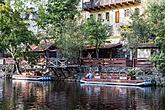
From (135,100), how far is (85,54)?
39.3 metres

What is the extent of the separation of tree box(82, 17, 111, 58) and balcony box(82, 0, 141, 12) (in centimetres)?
773

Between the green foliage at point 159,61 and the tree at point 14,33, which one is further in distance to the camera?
the tree at point 14,33

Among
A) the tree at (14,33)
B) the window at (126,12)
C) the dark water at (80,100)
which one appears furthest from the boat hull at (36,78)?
the dark water at (80,100)

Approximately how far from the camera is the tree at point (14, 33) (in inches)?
2995

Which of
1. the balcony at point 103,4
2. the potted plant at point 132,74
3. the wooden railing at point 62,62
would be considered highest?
the balcony at point 103,4

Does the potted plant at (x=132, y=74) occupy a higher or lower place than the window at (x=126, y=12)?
lower

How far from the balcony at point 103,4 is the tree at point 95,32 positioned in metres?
7.73

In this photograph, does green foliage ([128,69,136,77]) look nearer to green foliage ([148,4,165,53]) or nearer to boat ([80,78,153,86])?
boat ([80,78,153,86])

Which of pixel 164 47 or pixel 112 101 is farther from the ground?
pixel 164 47

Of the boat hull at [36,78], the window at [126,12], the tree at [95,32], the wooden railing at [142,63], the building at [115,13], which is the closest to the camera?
the wooden railing at [142,63]

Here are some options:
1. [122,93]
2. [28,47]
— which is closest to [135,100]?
[122,93]

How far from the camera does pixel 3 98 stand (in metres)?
44.4

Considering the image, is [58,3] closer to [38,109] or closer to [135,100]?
[135,100]

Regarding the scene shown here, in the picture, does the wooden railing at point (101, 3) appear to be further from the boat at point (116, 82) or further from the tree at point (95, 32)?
the boat at point (116, 82)
